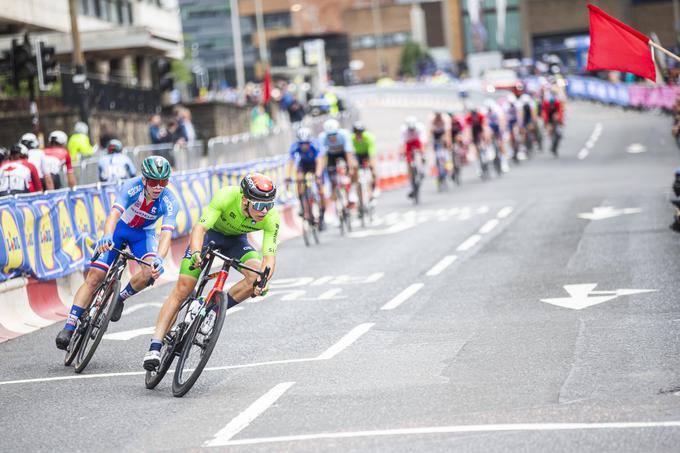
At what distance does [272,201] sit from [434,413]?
2280mm

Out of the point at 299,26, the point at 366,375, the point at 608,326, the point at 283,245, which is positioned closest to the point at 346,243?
the point at 283,245

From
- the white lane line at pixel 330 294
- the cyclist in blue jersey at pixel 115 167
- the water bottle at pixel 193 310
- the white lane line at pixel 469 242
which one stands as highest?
the cyclist in blue jersey at pixel 115 167

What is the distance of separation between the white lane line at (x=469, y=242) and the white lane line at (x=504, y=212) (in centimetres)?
322

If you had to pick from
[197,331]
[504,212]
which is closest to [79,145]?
[504,212]

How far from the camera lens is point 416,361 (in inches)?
412

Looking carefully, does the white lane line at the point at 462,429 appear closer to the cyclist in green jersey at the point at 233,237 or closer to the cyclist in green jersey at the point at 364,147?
the cyclist in green jersey at the point at 233,237

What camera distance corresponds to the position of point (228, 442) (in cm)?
782

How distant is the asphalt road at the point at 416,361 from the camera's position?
7.93 m

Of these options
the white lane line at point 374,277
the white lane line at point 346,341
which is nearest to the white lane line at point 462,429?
the white lane line at point 346,341

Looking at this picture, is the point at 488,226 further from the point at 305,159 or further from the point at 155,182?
the point at 155,182

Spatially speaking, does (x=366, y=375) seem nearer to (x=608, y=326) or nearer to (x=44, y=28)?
(x=608, y=326)

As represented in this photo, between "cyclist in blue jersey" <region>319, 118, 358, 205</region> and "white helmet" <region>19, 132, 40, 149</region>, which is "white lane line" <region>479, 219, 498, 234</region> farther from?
"white helmet" <region>19, 132, 40, 149</region>

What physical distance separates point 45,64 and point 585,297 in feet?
43.8

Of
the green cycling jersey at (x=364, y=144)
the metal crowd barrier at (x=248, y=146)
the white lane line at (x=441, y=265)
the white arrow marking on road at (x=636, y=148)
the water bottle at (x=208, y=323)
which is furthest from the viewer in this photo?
the white arrow marking on road at (x=636, y=148)
